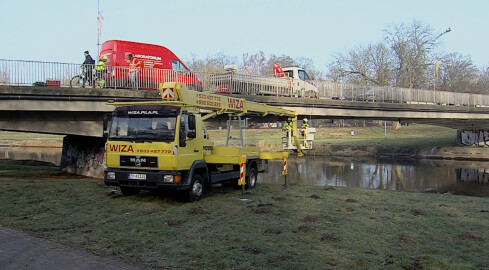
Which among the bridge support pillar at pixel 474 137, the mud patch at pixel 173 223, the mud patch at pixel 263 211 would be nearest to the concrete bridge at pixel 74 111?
the mud patch at pixel 263 211

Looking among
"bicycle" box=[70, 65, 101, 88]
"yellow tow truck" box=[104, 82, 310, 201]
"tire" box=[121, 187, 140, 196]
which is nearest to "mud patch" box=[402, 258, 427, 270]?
"yellow tow truck" box=[104, 82, 310, 201]

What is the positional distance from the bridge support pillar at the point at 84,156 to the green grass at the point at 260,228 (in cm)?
731

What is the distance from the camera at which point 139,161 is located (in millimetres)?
10750

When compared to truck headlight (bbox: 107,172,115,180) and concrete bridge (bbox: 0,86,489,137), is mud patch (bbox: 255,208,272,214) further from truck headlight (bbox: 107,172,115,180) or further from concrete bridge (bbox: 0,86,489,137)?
concrete bridge (bbox: 0,86,489,137)

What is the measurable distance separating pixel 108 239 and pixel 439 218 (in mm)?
7208

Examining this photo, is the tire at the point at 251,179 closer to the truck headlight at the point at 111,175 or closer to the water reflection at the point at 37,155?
the truck headlight at the point at 111,175

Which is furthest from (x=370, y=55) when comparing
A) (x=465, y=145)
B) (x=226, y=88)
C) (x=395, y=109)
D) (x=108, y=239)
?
(x=108, y=239)

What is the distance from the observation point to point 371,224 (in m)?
8.84

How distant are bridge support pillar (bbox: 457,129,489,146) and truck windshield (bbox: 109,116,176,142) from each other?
131 feet

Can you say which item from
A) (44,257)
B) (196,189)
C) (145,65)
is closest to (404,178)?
(145,65)

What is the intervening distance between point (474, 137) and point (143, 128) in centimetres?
4046

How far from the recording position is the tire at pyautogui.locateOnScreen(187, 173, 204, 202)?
36.6 ft

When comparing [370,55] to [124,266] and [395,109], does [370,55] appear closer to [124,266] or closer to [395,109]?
[395,109]

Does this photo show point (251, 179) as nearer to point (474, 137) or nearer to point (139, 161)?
point (139, 161)
